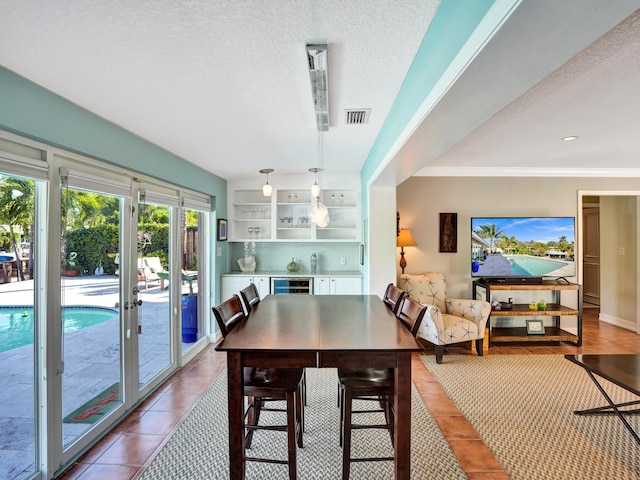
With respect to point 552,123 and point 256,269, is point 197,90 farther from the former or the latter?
point 256,269

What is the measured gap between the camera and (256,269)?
Answer: 5.13m

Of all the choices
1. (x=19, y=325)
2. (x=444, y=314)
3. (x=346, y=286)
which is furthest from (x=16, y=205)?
(x=444, y=314)

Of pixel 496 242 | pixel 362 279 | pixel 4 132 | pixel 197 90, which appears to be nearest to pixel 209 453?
pixel 4 132

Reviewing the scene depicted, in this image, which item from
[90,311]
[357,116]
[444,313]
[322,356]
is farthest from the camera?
[444,313]

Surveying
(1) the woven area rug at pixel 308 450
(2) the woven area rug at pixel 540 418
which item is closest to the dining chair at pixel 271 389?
(1) the woven area rug at pixel 308 450

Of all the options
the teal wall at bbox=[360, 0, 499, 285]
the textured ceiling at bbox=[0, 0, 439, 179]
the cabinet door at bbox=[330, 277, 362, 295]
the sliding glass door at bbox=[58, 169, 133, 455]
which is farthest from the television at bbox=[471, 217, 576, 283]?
the sliding glass door at bbox=[58, 169, 133, 455]

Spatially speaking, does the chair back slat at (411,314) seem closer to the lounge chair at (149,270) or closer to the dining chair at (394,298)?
the dining chair at (394,298)

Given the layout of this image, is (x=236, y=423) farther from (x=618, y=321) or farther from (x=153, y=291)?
(x=618, y=321)

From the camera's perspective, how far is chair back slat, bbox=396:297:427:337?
6.27 ft

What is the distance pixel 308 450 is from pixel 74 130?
259 cm

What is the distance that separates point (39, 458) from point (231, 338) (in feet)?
4.46

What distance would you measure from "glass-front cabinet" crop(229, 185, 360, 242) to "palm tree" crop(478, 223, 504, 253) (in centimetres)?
177

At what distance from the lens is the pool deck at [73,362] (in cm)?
178

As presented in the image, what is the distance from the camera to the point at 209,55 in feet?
5.24
